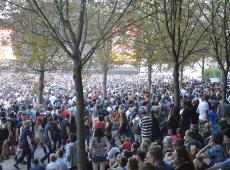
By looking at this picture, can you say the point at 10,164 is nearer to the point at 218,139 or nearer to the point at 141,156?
the point at 141,156

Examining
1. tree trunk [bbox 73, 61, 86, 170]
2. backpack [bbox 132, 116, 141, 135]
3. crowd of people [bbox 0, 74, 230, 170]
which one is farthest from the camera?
backpack [bbox 132, 116, 141, 135]

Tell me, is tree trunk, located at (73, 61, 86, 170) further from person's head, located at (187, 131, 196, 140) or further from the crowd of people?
person's head, located at (187, 131, 196, 140)

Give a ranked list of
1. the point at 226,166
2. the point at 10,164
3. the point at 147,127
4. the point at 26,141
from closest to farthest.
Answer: the point at 226,166, the point at 147,127, the point at 26,141, the point at 10,164

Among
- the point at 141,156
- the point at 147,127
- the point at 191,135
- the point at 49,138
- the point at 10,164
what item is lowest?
the point at 10,164

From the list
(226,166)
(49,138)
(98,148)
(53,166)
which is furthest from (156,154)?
(49,138)

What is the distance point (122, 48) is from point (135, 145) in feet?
69.5

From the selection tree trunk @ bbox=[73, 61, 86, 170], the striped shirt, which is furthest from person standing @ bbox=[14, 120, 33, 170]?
tree trunk @ bbox=[73, 61, 86, 170]

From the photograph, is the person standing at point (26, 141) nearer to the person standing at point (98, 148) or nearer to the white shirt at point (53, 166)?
the person standing at point (98, 148)

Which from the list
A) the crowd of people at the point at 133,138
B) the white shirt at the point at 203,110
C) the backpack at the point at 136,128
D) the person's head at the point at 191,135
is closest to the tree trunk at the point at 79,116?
the crowd of people at the point at 133,138

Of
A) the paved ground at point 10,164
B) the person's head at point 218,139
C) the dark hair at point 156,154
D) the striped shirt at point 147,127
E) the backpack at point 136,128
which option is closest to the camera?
the dark hair at point 156,154

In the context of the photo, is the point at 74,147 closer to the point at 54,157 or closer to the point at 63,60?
the point at 54,157

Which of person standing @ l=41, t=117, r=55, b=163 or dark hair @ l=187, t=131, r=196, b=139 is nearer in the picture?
dark hair @ l=187, t=131, r=196, b=139

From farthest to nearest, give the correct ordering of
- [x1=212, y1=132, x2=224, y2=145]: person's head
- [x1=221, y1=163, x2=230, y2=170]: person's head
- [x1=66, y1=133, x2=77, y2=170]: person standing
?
[x1=66, y1=133, x2=77, y2=170]: person standing < [x1=212, y1=132, x2=224, y2=145]: person's head < [x1=221, y1=163, x2=230, y2=170]: person's head

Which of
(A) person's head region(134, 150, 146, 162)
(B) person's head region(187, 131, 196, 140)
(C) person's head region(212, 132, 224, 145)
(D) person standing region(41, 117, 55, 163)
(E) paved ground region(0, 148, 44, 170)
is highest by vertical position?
(C) person's head region(212, 132, 224, 145)
